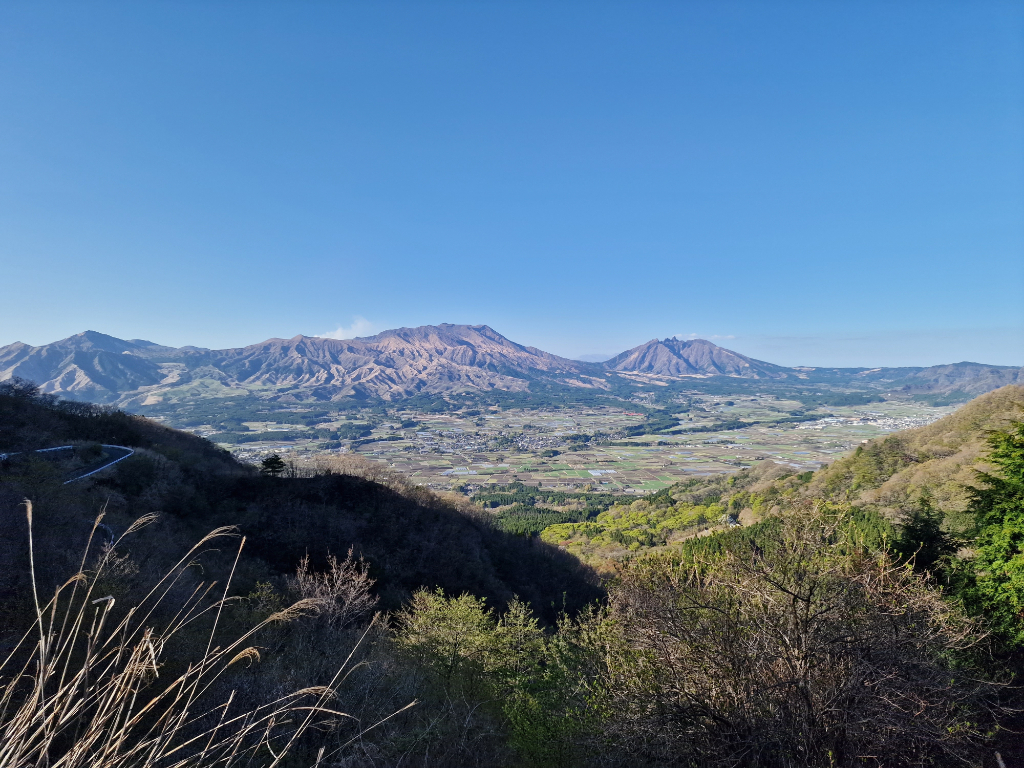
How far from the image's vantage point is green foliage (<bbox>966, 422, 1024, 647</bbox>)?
13.9m

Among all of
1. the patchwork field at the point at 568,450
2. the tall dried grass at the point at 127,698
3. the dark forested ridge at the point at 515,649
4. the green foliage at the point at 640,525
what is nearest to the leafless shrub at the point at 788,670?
the dark forested ridge at the point at 515,649

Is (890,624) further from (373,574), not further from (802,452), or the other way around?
(802,452)

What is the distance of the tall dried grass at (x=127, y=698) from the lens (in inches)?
96.7

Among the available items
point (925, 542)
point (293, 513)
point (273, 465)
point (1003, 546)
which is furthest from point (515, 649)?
point (273, 465)

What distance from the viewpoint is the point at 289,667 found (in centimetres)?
1198

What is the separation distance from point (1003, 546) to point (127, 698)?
78.3 feet

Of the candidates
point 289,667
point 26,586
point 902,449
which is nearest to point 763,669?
point 289,667

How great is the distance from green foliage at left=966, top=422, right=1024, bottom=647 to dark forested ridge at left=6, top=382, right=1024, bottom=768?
78 millimetres

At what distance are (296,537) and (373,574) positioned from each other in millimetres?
6433

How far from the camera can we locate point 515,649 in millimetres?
17000

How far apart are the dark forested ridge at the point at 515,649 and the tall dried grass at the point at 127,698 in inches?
2.5

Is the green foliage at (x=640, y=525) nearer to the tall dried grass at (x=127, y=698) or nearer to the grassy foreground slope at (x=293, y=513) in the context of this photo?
the grassy foreground slope at (x=293, y=513)

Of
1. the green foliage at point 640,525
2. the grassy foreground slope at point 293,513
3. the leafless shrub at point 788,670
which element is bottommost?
the green foliage at point 640,525

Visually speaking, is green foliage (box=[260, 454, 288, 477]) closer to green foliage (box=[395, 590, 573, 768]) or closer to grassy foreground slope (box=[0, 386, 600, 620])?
grassy foreground slope (box=[0, 386, 600, 620])
